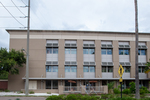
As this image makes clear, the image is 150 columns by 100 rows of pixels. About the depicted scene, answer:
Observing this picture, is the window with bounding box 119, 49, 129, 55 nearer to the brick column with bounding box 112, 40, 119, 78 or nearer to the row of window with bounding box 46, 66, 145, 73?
the brick column with bounding box 112, 40, 119, 78

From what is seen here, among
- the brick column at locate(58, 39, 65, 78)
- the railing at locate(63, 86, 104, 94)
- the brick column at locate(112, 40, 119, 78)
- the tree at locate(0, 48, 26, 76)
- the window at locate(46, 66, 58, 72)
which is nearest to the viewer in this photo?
the tree at locate(0, 48, 26, 76)

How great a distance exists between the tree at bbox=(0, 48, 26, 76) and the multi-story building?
2200 mm

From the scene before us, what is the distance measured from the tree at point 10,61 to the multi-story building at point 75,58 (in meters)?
2.20

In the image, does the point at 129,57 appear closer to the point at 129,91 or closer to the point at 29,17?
the point at 129,91

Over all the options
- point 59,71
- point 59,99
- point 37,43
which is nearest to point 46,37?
point 37,43

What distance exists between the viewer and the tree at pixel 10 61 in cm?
2864

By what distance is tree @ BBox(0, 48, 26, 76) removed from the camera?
94.0 ft

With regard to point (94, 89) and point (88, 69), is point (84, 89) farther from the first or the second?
point (88, 69)

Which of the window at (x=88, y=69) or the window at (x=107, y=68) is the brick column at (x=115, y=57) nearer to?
the window at (x=107, y=68)

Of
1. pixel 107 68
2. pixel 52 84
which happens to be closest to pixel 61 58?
pixel 52 84

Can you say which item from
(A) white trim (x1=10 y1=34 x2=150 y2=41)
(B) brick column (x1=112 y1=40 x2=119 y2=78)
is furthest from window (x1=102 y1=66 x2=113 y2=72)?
(A) white trim (x1=10 y1=34 x2=150 y2=41)

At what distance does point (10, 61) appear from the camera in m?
28.7

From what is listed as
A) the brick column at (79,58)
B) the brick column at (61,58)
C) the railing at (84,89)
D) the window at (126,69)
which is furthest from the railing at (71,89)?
the window at (126,69)

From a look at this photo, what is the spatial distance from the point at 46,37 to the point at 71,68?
8.02 metres
